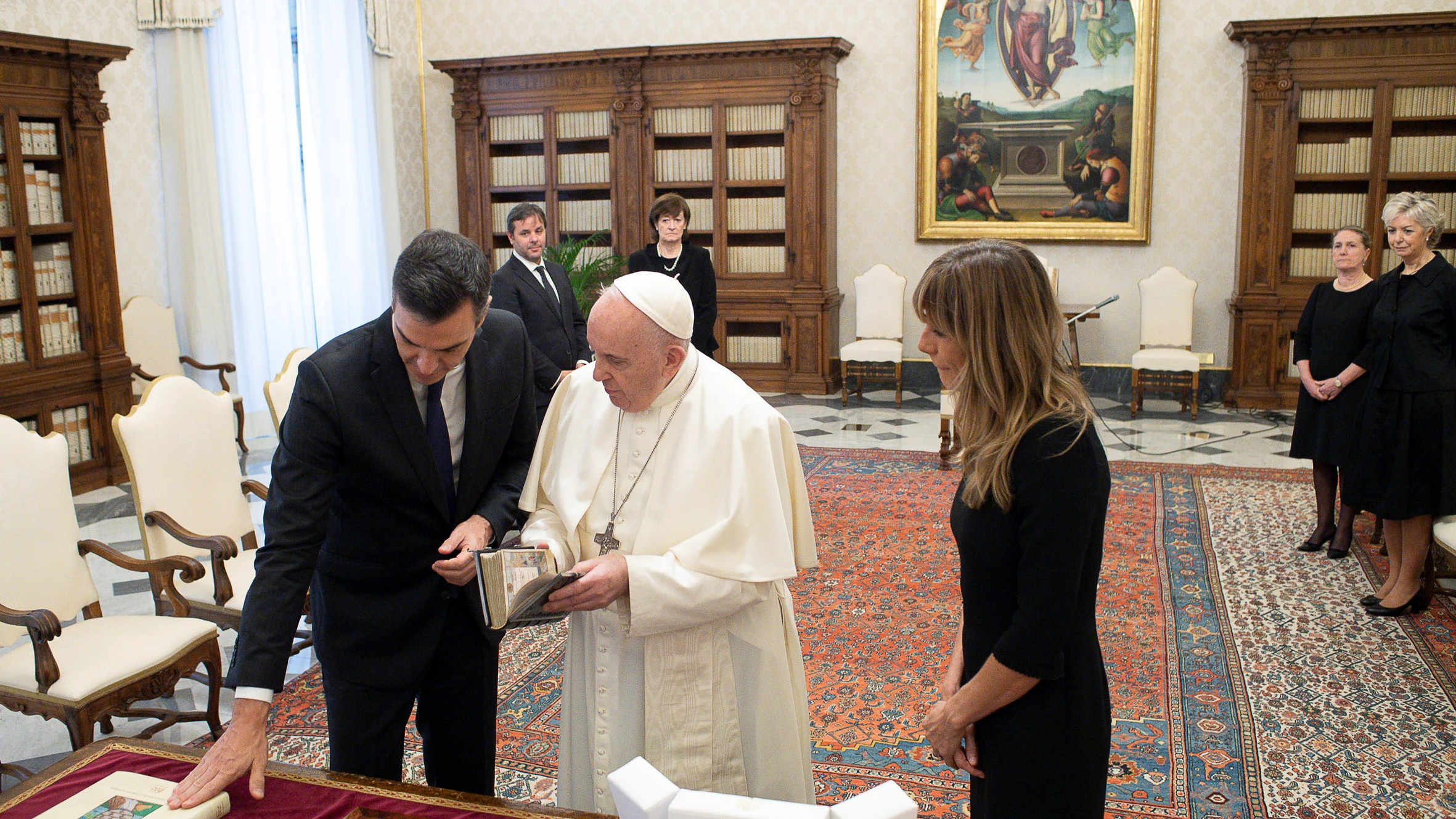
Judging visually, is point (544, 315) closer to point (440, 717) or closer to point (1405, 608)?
point (440, 717)

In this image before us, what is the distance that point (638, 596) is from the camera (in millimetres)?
2152

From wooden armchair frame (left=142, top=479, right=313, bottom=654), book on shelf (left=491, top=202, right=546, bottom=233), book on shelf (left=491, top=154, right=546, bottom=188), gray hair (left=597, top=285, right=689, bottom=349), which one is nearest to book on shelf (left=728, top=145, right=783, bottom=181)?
book on shelf (left=491, top=154, right=546, bottom=188)

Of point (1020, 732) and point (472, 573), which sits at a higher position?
point (472, 573)

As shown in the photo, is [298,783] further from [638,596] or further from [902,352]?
[902,352]

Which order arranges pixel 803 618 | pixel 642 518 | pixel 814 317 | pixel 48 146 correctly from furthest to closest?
pixel 814 317 → pixel 48 146 → pixel 803 618 → pixel 642 518

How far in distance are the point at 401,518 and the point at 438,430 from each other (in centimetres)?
20

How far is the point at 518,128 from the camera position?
37.3ft

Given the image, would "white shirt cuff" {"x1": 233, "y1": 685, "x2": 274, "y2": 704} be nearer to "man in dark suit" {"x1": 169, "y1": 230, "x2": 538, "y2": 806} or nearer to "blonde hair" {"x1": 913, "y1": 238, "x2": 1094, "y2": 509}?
"man in dark suit" {"x1": 169, "y1": 230, "x2": 538, "y2": 806}

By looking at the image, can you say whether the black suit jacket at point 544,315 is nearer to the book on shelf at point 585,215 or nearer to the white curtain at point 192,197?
the white curtain at point 192,197

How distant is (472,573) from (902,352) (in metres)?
9.19

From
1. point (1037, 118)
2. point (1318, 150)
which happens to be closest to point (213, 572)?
point (1037, 118)

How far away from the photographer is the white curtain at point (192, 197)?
27.7 feet

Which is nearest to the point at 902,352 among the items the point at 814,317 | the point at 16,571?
the point at 814,317

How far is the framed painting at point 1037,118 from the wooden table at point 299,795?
951 cm
